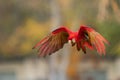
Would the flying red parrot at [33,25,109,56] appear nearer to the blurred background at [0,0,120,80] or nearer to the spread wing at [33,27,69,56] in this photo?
the spread wing at [33,27,69,56]

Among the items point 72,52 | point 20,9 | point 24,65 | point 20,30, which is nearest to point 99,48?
point 72,52

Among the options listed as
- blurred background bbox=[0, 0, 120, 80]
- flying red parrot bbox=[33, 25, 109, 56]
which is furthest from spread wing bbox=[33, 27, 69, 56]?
blurred background bbox=[0, 0, 120, 80]

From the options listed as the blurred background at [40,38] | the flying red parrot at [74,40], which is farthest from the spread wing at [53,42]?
the blurred background at [40,38]

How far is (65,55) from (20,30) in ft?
9.95

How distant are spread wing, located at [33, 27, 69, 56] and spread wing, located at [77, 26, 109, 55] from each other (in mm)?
71

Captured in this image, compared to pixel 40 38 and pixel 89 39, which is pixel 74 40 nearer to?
pixel 89 39

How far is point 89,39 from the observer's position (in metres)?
2.20

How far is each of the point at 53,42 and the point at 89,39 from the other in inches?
6.1

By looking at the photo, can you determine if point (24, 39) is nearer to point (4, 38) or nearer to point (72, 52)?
point (4, 38)

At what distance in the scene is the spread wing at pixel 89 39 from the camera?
6.98 ft

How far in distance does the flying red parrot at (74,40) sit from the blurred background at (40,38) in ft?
21.2

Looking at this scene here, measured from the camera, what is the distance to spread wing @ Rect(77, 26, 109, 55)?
2127 millimetres

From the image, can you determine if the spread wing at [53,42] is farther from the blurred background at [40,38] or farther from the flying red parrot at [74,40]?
the blurred background at [40,38]

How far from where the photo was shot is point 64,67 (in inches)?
421
